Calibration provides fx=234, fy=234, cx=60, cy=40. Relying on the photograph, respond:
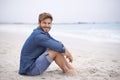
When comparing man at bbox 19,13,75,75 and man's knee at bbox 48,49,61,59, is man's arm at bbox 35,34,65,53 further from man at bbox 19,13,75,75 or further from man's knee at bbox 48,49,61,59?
man's knee at bbox 48,49,61,59

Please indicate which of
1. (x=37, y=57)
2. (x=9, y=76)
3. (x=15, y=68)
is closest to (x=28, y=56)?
(x=37, y=57)

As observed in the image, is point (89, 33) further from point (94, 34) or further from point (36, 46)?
point (36, 46)

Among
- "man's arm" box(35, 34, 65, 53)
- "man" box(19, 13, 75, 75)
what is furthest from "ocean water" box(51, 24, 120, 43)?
"man's arm" box(35, 34, 65, 53)

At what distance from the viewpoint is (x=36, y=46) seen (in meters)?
4.05

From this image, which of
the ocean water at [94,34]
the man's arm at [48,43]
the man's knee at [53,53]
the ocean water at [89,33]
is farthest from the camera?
the ocean water at [89,33]

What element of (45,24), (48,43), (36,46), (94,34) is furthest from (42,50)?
(94,34)

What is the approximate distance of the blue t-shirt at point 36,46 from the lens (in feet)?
12.8

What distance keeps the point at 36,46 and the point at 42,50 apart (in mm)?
166

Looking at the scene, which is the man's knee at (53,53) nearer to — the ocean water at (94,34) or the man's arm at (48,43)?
the man's arm at (48,43)

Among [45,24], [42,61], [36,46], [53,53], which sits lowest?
[42,61]

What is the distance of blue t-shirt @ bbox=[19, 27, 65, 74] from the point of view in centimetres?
391

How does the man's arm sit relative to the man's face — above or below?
below

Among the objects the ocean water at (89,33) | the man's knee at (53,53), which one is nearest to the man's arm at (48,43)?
the man's knee at (53,53)

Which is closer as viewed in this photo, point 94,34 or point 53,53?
point 53,53
